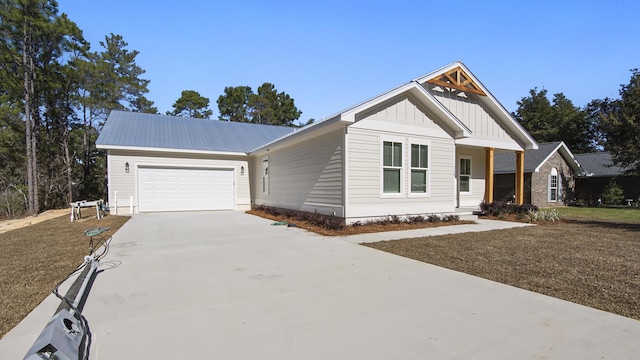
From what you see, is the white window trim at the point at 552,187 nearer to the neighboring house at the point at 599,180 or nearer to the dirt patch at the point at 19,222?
the neighboring house at the point at 599,180

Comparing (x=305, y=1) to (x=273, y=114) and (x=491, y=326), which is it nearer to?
(x=491, y=326)

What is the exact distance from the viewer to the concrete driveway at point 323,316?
267cm

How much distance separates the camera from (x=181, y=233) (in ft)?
29.3

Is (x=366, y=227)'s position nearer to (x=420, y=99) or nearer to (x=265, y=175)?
(x=420, y=99)

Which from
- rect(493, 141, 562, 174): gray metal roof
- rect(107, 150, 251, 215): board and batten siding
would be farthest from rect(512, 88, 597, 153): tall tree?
rect(107, 150, 251, 215): board and batten siding

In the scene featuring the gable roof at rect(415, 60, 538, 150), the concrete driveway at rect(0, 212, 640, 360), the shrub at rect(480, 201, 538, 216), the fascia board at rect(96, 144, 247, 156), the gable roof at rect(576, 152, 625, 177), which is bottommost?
the concrete driveway at rect(0, 212, 640, 360)

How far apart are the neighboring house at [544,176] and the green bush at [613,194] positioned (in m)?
1.91

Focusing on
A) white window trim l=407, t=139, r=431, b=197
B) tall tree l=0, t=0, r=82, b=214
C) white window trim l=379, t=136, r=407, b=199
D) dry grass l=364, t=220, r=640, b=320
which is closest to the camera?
dry grass l=364, t=220, r=640, b=320

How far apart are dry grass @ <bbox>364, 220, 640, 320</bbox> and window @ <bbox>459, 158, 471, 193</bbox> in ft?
17.2

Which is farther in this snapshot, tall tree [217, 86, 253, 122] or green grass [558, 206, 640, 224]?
tall tree [217, 86, 253, 122]

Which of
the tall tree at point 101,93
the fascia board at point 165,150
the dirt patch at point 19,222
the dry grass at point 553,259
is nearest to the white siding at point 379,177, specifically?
the dry grass at point 553,259

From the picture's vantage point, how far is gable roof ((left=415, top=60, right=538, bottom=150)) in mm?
12344

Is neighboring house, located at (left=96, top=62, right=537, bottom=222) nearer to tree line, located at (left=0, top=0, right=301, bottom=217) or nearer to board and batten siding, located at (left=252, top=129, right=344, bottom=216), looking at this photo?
board and batten siding, located at (left=252, top=129, right=344, bottom=216)

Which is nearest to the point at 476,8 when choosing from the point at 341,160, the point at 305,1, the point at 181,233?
the point at 305,1
